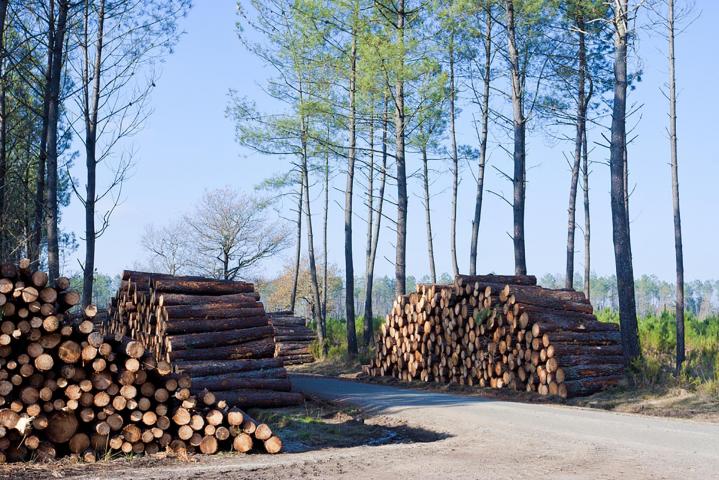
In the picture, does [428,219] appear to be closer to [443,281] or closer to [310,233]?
[310,233]

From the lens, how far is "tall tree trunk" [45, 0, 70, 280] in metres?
15.7

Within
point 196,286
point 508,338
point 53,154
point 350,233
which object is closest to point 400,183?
point 350,233

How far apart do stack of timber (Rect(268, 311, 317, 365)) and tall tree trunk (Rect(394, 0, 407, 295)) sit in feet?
18.1

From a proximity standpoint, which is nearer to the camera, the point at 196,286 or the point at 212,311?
the point at 212,311

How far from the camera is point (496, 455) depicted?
853 cm

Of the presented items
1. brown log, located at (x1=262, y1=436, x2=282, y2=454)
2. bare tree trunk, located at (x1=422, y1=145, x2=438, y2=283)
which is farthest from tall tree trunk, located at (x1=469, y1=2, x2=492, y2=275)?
brown log, located at (x1=262, y1=436, x2=282, y2=454)

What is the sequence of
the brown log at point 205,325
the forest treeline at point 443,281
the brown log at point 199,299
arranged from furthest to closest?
the forest treeline at point 443,281, the brown log at point 199,299, the brown log at point 205,325

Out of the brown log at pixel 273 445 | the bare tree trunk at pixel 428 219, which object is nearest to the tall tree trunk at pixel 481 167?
the bare tree trunk at pixel 428 219

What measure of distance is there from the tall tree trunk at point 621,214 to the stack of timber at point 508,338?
0.38 metres

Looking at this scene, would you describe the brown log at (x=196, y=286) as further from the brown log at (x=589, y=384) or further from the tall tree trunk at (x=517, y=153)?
the tall tree trunk at (x=517, y=153)

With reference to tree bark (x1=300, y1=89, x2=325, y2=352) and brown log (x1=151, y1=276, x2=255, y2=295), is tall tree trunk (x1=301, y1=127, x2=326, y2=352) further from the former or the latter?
brown log (x1=151, y1=276, x2=255, y2=295)

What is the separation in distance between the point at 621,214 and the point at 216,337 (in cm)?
871

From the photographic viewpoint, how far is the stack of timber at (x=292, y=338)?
2652cm

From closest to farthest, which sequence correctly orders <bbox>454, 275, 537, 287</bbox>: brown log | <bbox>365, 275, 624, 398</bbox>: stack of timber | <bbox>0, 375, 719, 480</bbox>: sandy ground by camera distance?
1. <bbox>0, 375, 719, 480</bbox>: sandy ground
2. <bbox>365, 275, 624, 398</bbox>: stack of timber
3. <bbox>454, 275, 537, 287</bbox>: brown log
